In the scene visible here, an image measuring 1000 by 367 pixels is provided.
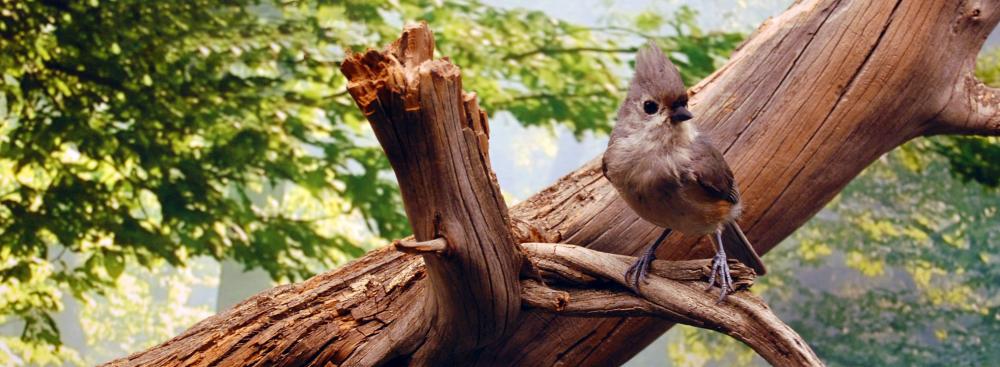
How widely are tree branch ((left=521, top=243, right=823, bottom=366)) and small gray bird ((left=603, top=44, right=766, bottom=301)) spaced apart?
0.03 meters

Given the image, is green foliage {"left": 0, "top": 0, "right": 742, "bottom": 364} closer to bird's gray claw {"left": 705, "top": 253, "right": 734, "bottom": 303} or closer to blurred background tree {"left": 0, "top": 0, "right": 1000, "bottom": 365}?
blurred background tree {"left": 0, "top": 0, "right": 1000, "bottom": 365}

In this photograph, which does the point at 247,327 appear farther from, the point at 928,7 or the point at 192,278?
the point at 192,278

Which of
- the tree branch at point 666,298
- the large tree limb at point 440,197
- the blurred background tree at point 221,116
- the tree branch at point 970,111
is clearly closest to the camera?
the large tree limb at point 440,197

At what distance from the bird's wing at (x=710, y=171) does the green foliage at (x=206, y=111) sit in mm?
2028

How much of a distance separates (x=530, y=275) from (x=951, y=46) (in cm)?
121

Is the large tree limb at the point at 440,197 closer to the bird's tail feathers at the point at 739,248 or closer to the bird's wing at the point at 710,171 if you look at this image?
the bird's wing at the point at 710,171

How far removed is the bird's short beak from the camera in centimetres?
136

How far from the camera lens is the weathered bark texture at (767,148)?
1.76m

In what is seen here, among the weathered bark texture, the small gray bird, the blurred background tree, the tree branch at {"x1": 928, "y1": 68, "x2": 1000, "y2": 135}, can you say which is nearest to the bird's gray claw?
the small gray bird

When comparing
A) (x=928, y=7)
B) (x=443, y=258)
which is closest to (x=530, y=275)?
(x=443, y=258)

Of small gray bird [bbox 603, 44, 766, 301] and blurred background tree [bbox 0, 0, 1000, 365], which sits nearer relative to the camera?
small gray bird [bbox 603, 44, 766, 301]

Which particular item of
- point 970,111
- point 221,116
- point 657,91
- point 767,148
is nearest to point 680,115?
point 657,91

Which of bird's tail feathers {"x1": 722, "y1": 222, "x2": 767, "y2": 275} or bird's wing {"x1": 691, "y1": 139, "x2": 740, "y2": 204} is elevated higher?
bird's wing {"x1": 691, "y1": 139, "x2": 740, "y2": 204}

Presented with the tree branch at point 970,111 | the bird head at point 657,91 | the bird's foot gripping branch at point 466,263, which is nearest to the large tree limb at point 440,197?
the bird's foot gripping branch at point 466,263
